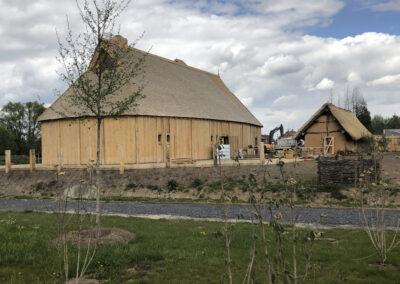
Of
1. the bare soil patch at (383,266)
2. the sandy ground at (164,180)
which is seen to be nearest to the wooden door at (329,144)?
the sandy ground at (164,180)

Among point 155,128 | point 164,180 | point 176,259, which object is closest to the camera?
point 176,259

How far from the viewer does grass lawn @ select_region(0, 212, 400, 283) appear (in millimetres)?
6090

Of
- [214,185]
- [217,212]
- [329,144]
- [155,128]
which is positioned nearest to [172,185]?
[214,185]

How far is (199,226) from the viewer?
10656 millimetres

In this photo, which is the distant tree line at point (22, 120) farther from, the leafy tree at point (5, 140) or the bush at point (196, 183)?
the bush at point (196, 183)

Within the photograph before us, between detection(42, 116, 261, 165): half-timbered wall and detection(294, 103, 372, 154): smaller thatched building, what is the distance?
29.6 ft

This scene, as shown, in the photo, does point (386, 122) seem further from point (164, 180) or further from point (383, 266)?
point (383, 266)

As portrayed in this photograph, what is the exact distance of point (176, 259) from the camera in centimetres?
707

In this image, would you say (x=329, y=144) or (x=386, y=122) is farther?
(x=386, y=122)

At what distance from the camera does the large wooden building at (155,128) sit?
1048 inches

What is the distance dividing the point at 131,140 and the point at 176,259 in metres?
20.2

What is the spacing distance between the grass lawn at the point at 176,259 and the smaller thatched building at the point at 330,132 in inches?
895

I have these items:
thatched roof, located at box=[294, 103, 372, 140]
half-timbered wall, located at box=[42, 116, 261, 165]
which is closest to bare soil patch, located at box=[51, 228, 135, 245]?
half-timbered wall, located at box=[42, 116, 261, 165]

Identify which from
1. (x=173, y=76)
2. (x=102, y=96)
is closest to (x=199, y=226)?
(x=102, y=96)
